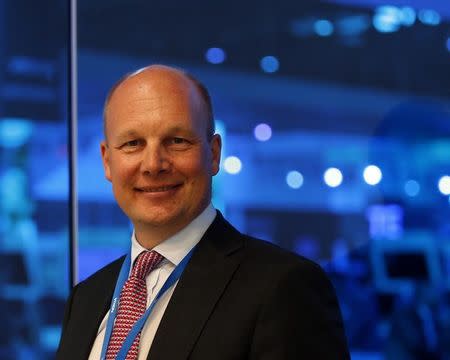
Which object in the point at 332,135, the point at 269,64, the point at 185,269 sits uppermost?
the point at 269,64

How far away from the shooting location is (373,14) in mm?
4191

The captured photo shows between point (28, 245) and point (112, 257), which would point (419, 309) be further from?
point (28, 245)

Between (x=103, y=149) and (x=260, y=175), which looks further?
(x=260, y=175)

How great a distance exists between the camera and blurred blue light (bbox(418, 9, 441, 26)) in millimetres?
4234

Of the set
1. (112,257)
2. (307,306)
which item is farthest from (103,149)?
(112,257)

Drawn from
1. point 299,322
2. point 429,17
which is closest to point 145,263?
point 299,322

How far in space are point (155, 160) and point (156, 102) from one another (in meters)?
0.12

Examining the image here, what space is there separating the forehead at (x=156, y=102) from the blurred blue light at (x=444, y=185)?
8.03ft

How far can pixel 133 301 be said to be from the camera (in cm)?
189

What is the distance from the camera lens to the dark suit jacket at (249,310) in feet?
5.64

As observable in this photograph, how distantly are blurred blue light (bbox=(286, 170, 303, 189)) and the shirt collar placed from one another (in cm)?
215

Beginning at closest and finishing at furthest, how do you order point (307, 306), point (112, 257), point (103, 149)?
point (307, 306)
point (103, 149)
point (112, 257)

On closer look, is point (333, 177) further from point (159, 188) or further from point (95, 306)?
point (159, 188)

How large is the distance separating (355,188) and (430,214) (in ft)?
1.18
